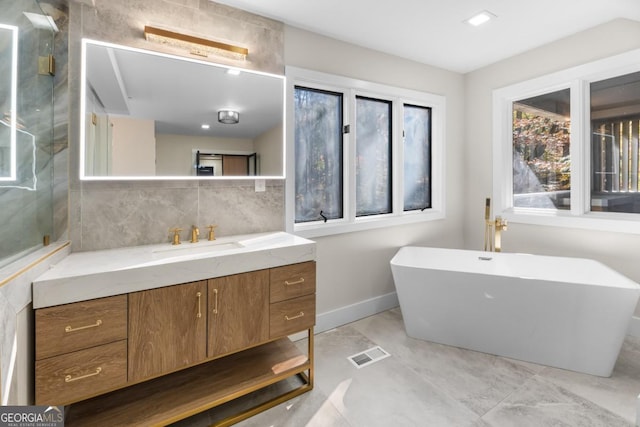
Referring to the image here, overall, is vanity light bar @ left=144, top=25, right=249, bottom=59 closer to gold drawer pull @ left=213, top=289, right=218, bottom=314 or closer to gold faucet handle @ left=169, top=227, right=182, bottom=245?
gold faucet handle @ left=169, top=227, right=182, bottom=245

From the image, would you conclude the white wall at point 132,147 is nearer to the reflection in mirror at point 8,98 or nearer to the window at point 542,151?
the reflection in mirror at point 8,98

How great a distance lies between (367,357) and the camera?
2227mm

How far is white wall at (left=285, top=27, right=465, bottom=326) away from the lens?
251 centimetres

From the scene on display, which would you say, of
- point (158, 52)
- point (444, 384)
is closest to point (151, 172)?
point (158, 52)

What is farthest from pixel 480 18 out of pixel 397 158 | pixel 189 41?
pixel 189 41

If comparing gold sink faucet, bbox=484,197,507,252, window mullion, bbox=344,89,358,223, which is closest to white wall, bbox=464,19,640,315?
gold sink faucet, bbox=484,197,507,252

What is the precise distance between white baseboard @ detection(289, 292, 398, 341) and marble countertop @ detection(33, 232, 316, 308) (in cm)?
96

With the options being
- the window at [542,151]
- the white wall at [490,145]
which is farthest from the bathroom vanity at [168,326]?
the window at [542,151]

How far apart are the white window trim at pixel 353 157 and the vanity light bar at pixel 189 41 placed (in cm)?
42

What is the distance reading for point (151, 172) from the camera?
1853 mm

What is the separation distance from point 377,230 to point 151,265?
6.68ft

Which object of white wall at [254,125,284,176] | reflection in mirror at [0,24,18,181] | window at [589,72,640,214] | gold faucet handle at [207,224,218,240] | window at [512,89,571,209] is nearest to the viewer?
reflection in mirror at [0,24,18,181]

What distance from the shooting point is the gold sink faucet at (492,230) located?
298 centimetres

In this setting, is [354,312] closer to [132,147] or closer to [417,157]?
[417,157]
